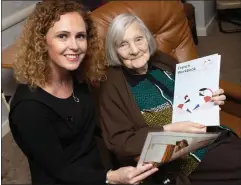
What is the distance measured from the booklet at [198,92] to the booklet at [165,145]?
15 centimetres

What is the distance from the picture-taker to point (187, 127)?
131 cm

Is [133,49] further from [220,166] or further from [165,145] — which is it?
[220,166]

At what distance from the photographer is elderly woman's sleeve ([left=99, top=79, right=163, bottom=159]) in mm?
1347

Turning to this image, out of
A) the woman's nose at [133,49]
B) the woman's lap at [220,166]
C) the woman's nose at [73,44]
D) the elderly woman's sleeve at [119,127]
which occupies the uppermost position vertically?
the woman's nose at [73,44]

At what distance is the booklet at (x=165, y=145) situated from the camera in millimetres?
1134

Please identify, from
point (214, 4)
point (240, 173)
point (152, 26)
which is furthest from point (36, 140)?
A: point (214, 4)

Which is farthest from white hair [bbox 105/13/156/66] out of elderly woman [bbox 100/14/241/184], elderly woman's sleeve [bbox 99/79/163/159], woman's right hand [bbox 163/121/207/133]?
woman's right hand [bbox 163/121/207/133]

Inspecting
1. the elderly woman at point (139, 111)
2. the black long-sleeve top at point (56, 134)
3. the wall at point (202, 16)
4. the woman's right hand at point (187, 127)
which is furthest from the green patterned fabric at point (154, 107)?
the wall at point (202, 16)

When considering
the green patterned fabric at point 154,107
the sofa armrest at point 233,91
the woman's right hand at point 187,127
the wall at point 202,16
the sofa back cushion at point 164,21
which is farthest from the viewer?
the wall at point 202,16

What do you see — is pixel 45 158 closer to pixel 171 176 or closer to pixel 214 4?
pixel 171 176

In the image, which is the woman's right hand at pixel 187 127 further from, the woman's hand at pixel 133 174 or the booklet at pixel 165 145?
the woman's hand at pixel 133 174

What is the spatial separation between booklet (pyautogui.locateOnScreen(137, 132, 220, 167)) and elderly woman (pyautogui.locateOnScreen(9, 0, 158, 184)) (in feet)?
0.14

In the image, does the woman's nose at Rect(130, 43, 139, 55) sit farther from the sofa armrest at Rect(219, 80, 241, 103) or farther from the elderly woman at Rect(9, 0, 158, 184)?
the sofa armrest at Rect(219, 80, 241, 103)

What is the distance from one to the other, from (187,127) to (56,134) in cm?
50
